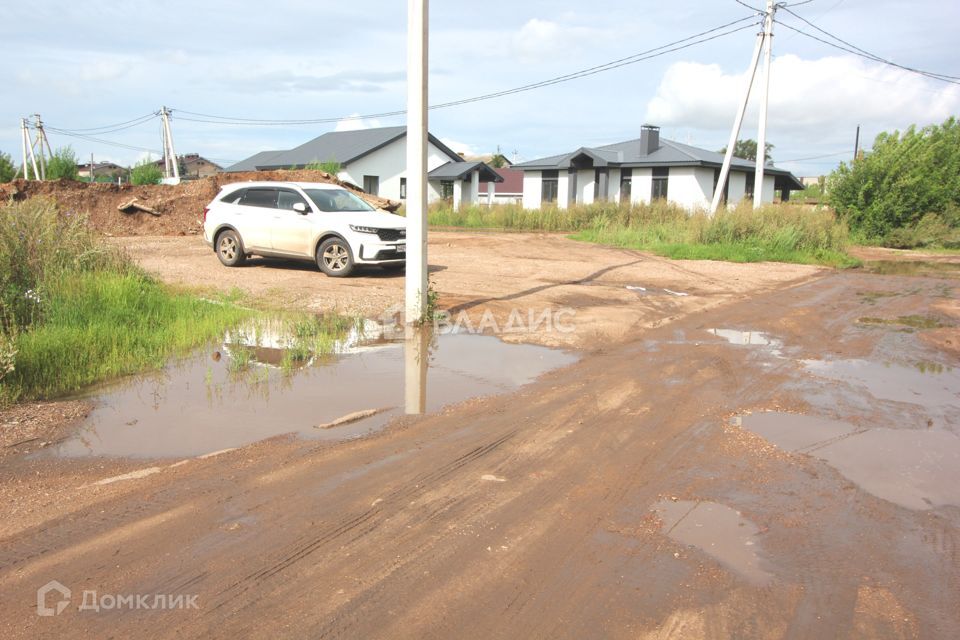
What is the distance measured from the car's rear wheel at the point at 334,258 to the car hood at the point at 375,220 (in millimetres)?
508

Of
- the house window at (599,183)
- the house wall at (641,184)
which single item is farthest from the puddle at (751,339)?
the house window at (599,183)

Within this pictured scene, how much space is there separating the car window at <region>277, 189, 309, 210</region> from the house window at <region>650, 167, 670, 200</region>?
→ 1159 inches

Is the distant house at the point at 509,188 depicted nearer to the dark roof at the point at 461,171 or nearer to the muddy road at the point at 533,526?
the dark roof at the point at 461,171

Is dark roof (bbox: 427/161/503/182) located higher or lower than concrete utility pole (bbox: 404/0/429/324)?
higher

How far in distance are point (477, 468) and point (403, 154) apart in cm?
4607

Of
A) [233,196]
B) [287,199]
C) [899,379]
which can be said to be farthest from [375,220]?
[899,379]

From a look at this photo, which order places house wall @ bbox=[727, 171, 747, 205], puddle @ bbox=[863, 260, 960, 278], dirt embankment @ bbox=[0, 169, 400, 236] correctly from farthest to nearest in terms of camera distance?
house wall @ bbox=[727, 171, 747, 205] → dirt embankment @ bbox=[0, 169, 400, 236] → puddle @ bbox=[863, 260, 960, 278]

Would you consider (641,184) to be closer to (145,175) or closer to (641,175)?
(641,175)

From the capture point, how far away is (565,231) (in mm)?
31344

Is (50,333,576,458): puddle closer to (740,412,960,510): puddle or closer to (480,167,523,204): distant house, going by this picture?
(740,412,960,510): puddle

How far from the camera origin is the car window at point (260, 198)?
14.2 metres

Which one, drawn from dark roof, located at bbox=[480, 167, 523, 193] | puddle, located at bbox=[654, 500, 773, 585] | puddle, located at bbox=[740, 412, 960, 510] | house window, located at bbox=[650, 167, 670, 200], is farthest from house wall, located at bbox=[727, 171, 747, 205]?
puddle, located at bbox=[654, 500, 773, 585]

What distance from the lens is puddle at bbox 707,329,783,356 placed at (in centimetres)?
912

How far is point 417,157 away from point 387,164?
3996 centimetres
